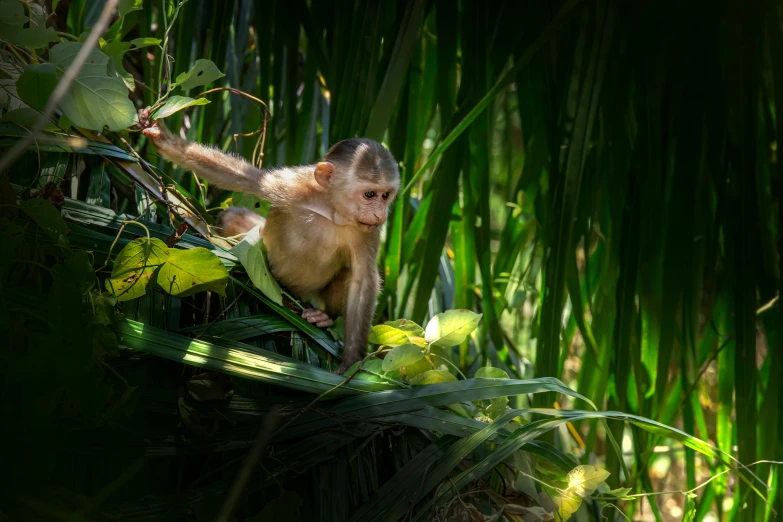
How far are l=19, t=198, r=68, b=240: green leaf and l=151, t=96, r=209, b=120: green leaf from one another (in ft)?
1.42

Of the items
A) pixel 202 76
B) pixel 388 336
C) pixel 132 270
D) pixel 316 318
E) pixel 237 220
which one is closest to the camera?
pixel 132 270

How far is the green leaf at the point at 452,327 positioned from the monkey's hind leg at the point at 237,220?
3.37ft

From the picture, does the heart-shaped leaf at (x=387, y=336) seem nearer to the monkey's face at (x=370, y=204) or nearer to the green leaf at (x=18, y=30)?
the monkey's face at (x=370, y=204)

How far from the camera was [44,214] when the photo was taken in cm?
117

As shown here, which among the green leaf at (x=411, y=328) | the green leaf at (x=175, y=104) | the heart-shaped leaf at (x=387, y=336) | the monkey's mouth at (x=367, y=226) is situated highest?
the green leaf at (x=175, y=104)

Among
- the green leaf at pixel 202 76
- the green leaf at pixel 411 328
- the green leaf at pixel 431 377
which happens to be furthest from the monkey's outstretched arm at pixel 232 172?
the green leaf at pixel 431 377

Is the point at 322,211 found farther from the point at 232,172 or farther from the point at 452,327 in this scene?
the point at 452,327

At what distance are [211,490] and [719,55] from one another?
1.61 m

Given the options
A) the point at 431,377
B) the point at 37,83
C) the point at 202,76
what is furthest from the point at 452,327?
the point at 37,83

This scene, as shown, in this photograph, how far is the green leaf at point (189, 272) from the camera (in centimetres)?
133

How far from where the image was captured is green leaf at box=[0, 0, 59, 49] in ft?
3.77

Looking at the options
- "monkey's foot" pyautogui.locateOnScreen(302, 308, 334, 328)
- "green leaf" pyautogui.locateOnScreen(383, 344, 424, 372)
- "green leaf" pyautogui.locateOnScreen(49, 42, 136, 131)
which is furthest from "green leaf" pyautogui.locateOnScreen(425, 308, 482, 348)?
"green leaf" pyautogui.locateOnScreen(49, 42, 136, 131)

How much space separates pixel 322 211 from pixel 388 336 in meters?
0.81

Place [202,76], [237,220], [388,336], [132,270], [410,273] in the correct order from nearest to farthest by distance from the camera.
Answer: [132,270], [202,76], [388,336], [410,273], [237,220]
